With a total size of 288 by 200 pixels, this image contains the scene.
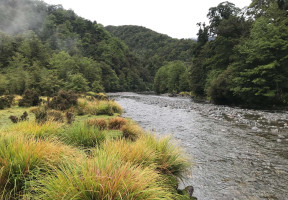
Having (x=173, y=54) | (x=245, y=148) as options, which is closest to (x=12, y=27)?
(x=173, y=54)

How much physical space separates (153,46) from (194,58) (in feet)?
406

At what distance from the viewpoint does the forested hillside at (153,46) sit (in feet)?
406

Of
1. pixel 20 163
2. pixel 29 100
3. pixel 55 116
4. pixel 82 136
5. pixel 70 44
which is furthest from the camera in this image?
pixel 70 44

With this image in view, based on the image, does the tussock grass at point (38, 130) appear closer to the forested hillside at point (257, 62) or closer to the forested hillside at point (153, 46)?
the forested hillside at point (257, 62)

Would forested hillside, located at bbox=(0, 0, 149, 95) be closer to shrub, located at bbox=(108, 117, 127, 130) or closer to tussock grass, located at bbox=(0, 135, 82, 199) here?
shrub, located at bbox=(108, 117, 127, 130)

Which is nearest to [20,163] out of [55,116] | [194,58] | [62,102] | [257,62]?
[55,116]

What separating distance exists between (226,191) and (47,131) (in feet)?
15.1

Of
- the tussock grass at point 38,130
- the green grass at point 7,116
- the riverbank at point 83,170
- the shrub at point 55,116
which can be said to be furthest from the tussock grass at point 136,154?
the green grass at point 7,116

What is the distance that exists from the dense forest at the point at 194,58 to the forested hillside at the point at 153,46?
9934 mm

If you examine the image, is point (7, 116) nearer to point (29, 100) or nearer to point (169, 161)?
point (29, 100)

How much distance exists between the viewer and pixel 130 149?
3473 mm

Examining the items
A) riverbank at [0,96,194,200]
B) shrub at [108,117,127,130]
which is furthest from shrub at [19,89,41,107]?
riverbank at [0,96,194,200]

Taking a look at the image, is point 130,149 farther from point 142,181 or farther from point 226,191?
point 226,191

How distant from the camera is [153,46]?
159 meters
